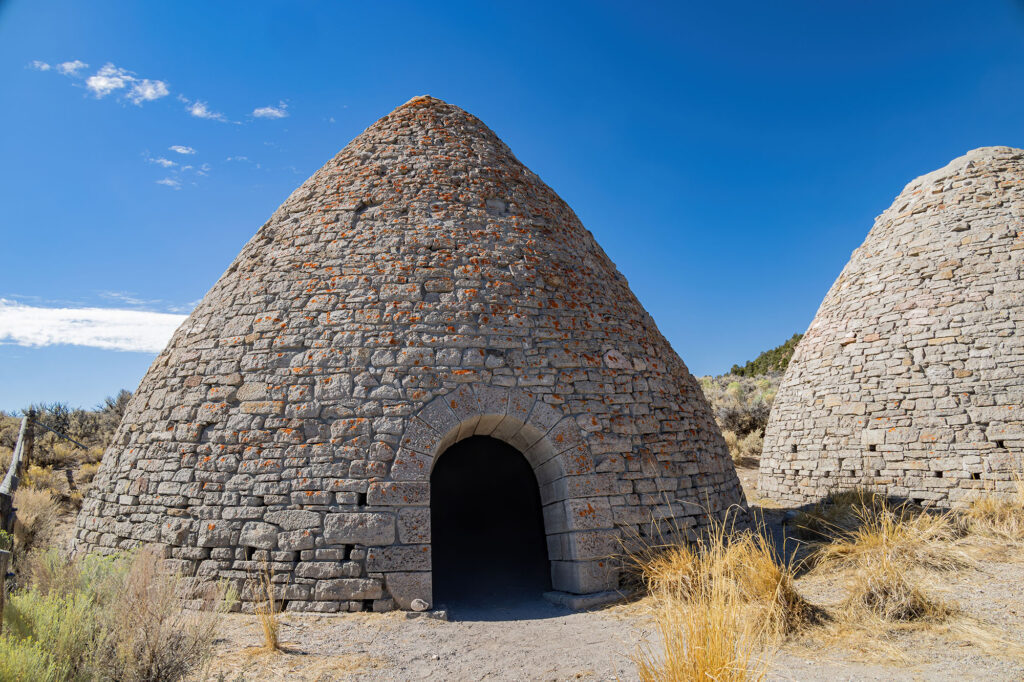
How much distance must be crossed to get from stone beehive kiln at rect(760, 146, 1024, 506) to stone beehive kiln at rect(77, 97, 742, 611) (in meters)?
3.32

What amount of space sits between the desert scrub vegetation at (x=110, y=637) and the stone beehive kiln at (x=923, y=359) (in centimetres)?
937

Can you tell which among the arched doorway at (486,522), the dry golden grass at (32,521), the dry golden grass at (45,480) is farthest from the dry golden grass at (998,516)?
the dry golden grass at (45,480)

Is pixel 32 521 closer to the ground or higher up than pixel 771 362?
closer to the ground

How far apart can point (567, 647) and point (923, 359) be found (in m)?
7.66

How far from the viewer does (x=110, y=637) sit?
11.2ft

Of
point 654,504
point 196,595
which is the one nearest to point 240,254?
point 196,595

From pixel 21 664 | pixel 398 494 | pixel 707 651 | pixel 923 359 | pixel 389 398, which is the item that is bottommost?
pixel 707 651

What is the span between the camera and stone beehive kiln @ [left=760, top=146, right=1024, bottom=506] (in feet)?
26.6

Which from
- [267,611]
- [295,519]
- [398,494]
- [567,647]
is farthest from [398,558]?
[567,647]

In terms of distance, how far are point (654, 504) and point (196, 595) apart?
464 centimetres

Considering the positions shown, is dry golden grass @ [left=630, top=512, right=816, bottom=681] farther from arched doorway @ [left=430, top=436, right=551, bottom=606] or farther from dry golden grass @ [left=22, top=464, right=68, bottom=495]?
dry golden grass @ [left=22, top=464, right=68, bottom=495]

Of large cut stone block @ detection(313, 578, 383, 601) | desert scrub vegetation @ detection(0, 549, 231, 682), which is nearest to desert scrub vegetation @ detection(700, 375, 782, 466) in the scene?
large cut stone block @ detection(313, 578, 383, 601)

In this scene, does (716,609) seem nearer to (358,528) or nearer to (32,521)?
(358,528)

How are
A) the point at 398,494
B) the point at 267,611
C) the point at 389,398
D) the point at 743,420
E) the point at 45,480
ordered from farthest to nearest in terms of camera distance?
the point at 743,420 → the point at 45,480 → the point at 389,398 → the point at 398,494 → the point at 267,611
